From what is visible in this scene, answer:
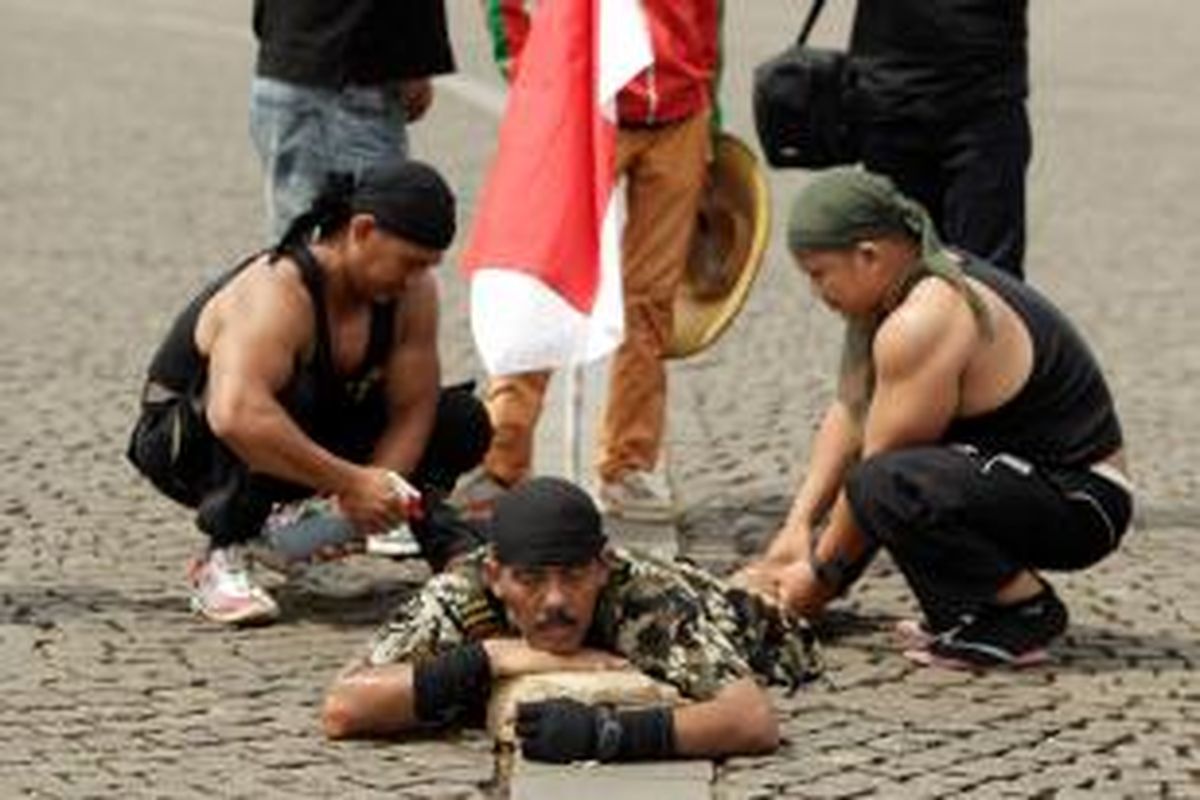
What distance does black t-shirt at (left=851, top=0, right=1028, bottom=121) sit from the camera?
303 inches

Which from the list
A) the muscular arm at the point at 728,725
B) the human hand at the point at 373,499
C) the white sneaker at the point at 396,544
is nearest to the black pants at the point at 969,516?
the muscular arm at the point at 728,725

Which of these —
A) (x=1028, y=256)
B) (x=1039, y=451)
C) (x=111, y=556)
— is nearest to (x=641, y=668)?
(x=1039, y=451)

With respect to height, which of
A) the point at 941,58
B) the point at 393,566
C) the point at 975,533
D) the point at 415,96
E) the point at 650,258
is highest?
the point at 941,58

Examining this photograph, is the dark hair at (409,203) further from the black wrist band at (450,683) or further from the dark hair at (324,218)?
the black wrist band at (450,683)

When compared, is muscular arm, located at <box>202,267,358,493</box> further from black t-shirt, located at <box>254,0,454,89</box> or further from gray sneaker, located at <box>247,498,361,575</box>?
black t-shirt, located at <box>254,0,454,89</box>

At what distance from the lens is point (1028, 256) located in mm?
13008

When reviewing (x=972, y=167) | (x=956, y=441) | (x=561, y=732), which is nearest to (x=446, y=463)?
(x=956, y=441)

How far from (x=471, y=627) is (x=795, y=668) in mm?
731

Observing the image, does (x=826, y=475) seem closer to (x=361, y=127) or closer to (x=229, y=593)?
(x=229, y=593)

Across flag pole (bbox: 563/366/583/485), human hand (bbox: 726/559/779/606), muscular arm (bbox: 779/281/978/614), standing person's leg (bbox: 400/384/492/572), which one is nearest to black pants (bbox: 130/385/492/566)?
standing person's leg (bbox: 400/384/492/572)

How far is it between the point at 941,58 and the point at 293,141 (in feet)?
5.21

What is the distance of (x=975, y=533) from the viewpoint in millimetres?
6602

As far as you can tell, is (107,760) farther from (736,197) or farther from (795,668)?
(736,197)

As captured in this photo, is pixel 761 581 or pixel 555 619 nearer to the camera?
pixel 555 619
